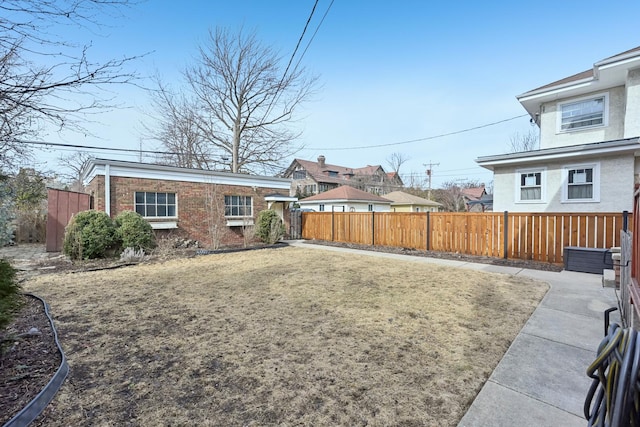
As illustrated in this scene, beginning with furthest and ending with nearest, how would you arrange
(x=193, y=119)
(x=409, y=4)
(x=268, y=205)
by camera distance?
(x=193, y=119) < (x=268, y=205) < (x=409, y=4)

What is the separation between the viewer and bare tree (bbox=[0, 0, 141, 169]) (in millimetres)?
2441

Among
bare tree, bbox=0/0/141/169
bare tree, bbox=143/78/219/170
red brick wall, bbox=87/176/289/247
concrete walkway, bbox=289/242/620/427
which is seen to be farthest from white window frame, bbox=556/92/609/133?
bare tree, bbox=143/78/219/170

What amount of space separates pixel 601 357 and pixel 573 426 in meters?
1.67

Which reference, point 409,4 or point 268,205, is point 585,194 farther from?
point 268,205

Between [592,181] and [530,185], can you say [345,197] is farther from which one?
[592,181]

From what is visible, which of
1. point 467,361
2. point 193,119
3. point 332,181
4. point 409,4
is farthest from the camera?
point 332,181

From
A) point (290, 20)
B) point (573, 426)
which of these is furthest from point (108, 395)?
point (290, 20)

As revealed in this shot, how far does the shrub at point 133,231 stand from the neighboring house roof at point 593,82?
1532 centimetres

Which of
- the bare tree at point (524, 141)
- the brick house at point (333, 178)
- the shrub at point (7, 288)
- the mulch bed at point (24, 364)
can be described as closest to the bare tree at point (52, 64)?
the shrub at point (7, 288)

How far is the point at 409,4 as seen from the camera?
759cm

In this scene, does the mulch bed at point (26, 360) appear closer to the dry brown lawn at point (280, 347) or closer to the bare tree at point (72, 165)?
the dry brown lawn at point (280, 347)

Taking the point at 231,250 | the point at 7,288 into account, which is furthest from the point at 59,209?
the point at 7,288

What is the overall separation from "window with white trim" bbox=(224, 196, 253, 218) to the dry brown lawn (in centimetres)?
676

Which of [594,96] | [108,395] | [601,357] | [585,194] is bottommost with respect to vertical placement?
[108,395]
